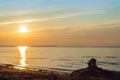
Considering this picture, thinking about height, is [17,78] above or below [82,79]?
above

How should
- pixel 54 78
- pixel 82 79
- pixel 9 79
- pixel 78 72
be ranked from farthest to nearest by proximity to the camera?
pixel 54 78 → pixel 9 79 → pixel 78 72 → pixel 82 79

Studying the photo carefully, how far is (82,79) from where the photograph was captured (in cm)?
2392

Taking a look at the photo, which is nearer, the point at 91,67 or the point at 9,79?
the point at 91,67

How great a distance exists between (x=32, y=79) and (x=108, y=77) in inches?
→ 407

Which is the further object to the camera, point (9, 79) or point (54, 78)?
point (54, 78)

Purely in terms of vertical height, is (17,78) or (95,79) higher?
(17,78)

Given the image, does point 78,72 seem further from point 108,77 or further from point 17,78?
point 17,78

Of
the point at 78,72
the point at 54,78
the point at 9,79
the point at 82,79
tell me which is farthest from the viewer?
the point at 54,78

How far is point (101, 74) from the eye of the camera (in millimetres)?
25516

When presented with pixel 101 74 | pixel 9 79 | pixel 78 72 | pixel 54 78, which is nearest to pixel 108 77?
pixel 101 74

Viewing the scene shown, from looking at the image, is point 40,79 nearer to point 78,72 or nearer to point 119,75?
point 78,72

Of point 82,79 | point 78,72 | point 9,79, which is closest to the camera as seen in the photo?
point 82,79

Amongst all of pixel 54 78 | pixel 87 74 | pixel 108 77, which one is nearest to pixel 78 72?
pixel 87 74

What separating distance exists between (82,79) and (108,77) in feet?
9.05
